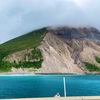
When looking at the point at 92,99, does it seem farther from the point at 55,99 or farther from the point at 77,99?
the point at 55,99

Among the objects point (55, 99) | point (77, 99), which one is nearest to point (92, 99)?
point (77, 99)

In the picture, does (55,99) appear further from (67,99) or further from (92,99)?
(92,99)

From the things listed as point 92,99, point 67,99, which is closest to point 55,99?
point 67,99
